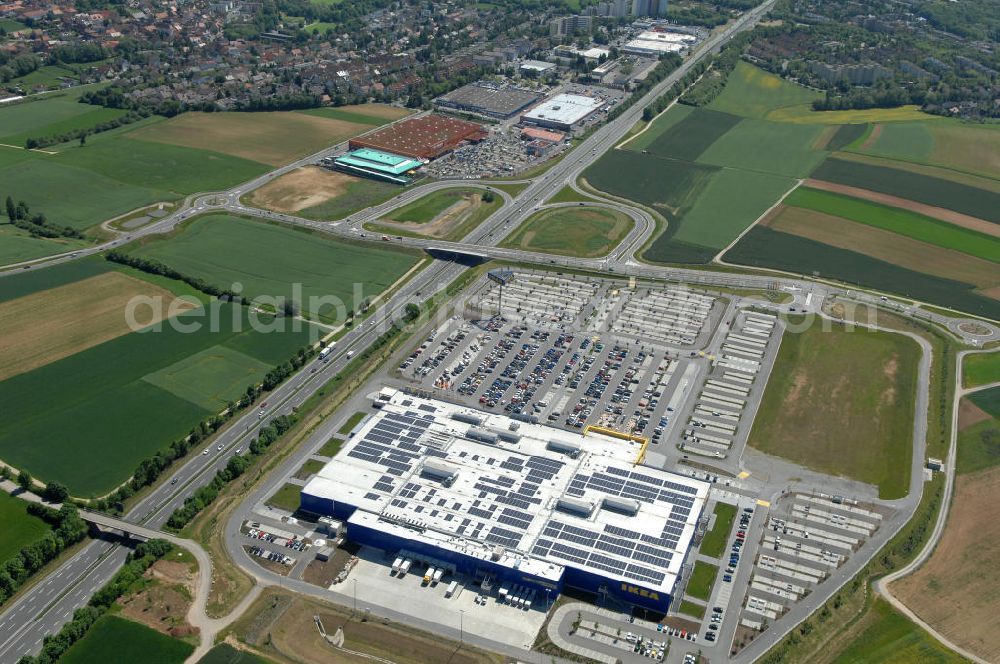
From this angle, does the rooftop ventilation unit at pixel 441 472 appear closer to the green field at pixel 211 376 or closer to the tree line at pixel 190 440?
the tree line at pixel 190 440

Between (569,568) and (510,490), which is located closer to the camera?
(569,568)

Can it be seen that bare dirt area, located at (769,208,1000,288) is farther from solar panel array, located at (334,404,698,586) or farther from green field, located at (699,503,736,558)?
solar panel array, located at (334,404,698,586)

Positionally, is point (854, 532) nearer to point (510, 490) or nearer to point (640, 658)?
point (640, 658)

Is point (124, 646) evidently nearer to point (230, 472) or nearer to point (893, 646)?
point (230, 472)

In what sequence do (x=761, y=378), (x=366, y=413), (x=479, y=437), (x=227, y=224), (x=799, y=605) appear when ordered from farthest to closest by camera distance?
1. (x=227, y=224)
2. (x=761, y=378)
3. (x=366, y=413)
4. (x=479, y=437)
5. (x=799, y=605)

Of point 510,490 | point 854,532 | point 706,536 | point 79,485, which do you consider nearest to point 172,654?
point 79,485
